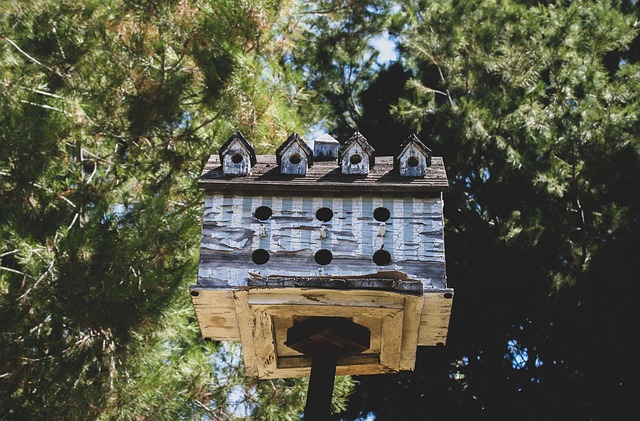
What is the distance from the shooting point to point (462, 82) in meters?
7.91

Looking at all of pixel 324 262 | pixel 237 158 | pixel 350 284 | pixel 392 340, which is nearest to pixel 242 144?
pixel 237 158

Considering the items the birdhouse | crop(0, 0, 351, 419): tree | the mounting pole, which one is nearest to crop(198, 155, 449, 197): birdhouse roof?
the birdhouse

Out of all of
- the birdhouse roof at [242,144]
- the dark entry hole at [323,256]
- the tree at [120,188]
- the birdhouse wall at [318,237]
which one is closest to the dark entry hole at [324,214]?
the birdhouse wall at [318,237]

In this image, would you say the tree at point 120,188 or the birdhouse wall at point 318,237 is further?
the tree at point 120,188

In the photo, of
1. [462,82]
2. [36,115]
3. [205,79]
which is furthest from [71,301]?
[462,82]

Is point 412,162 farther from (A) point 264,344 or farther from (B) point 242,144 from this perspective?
(A) point 264,344

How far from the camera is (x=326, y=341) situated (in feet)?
10.8

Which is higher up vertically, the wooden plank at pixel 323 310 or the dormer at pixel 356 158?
the dormer at pixel 356 158

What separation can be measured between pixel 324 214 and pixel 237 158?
0.41m

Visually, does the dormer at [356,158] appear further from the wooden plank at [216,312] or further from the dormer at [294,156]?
the wooden plank at [216,312]

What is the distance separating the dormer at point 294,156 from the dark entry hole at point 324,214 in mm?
171

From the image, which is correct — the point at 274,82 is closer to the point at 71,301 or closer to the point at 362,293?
the point at 71,301

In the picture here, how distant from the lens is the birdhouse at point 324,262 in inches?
127

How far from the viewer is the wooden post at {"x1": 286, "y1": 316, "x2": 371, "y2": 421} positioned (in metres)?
3.26
